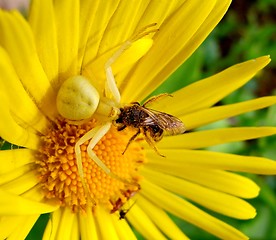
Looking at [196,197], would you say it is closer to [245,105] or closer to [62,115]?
[245,105]

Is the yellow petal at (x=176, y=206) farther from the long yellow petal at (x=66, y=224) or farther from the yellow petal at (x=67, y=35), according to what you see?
the yellow petal at (x=67, y=35)

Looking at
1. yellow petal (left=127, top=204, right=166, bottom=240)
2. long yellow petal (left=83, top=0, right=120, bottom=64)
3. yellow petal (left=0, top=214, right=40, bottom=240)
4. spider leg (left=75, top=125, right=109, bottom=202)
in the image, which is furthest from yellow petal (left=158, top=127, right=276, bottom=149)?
yellow petal (left=0, top=214, right=40, bottom=240)

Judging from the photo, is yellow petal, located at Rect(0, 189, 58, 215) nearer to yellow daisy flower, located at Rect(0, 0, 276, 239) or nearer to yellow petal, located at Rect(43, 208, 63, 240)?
yellow daisy flower, located at Rect(0, 0, 276, 239)

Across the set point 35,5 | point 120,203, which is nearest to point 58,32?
point 35,5

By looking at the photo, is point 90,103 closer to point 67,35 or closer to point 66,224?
point 67,35

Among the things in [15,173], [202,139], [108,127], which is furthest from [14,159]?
[202,139]
